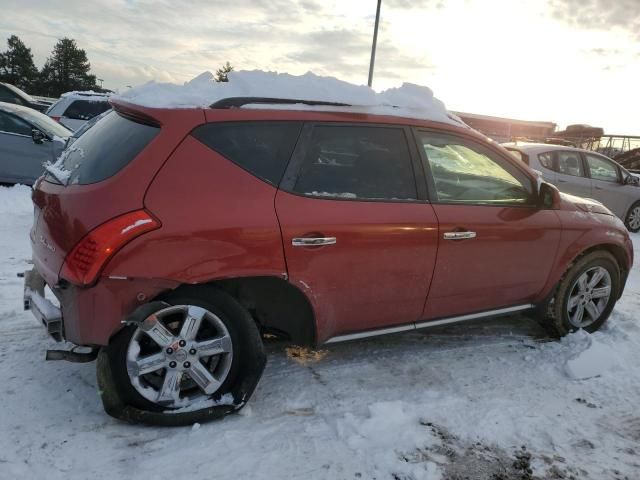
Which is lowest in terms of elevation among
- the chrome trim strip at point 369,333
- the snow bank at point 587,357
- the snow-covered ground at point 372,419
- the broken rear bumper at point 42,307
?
the snow-covered ground at point 372,419

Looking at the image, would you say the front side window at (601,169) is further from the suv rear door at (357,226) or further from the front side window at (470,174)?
the suv rear door at (357,226)

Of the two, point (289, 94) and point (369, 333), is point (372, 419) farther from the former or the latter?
point (289, 94)

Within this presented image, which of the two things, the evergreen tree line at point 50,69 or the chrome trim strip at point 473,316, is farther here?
the evergreen tree line at point 50,69

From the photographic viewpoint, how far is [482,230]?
3703 millimetres

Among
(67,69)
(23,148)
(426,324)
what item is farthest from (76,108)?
(67,69)

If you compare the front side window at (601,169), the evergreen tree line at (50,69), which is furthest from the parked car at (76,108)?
the evergreen tree line at (50,69)

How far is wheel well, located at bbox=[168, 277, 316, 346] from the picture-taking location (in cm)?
309

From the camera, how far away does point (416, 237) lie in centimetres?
344

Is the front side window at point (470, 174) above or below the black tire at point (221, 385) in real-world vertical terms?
above

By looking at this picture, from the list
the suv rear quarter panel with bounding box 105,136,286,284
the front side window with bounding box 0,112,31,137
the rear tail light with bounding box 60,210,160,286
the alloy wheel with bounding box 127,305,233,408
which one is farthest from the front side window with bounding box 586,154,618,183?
the front side window with bounding box 0,112,31,137

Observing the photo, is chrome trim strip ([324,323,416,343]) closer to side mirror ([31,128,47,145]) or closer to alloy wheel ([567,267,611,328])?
alloy wheel ([567,267,611,328])

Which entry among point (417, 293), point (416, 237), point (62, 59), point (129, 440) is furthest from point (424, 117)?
point (62, 59)

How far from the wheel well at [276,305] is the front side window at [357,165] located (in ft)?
1.84

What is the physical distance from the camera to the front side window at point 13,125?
946cm
